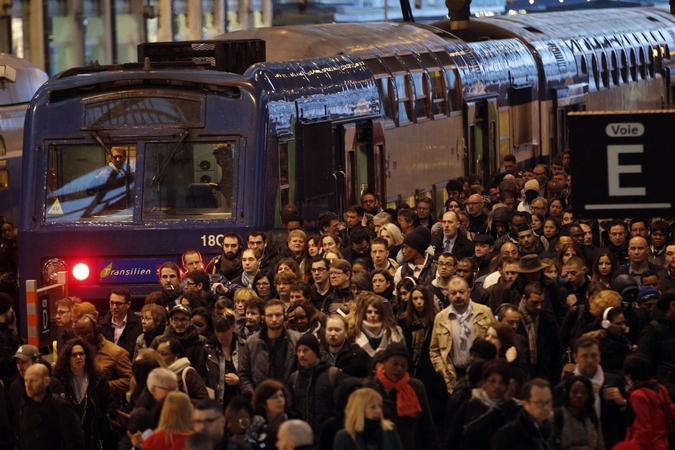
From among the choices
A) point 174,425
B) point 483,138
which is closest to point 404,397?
point 174,425

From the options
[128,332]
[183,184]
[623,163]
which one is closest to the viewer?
[623,163]

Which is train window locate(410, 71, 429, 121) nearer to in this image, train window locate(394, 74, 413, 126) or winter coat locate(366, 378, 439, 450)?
train window locate(394, 74, 413, 126)

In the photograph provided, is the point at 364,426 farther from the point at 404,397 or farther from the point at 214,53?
the point at 214,53

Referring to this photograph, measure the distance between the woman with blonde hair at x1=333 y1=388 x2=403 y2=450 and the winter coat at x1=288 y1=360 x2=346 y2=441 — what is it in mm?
1225

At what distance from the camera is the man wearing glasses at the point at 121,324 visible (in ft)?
39.6

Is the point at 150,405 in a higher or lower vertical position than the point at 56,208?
lower

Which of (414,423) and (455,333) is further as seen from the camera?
(455,333)

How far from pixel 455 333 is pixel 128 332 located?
2557 millimetres

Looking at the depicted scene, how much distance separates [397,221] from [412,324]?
580 cm

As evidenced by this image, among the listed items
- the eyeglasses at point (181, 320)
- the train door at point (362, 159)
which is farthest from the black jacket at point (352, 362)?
the train door at point (362, 159)

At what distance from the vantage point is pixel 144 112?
15070mm

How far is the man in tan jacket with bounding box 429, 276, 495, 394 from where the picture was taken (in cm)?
1112

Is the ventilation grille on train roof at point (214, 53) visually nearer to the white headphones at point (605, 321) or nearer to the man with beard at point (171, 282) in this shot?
the man with beard at point (171, 282)

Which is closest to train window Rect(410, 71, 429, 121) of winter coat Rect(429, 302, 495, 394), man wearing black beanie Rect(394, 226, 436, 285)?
man wearing black beanie Rect(394, 226, 436, 285)
